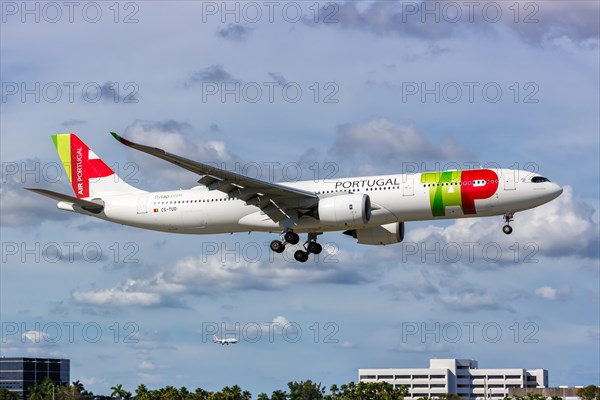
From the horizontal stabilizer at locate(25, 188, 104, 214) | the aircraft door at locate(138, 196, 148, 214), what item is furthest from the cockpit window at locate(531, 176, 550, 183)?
the horizontal stabilizer at locate(25, 188, 104, 214)

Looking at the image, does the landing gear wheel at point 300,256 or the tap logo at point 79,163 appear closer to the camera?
the landing gear wheel at point 300,256

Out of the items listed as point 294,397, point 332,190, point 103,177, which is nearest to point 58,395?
point 294,397

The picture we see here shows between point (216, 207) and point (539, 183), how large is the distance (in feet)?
65.5

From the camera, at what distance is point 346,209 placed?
6297 centimetres

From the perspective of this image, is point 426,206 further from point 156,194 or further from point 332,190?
point 156,194

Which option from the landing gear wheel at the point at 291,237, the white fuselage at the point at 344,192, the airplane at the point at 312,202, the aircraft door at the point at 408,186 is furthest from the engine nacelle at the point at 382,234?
the aircraft door at the point at 408,186

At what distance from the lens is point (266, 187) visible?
63938 mm

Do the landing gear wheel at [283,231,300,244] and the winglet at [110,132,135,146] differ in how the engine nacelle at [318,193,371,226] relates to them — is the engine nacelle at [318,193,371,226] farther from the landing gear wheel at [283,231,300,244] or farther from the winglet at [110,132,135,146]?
the winglet at [110,132,135,146]

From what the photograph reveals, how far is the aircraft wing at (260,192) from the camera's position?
62.8 metres

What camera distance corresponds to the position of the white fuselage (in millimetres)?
61938

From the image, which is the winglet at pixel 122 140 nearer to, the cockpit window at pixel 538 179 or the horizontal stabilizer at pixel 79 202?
the horizontal stabilizer at pixel 79 202

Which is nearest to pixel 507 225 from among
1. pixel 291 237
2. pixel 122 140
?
pixel 291 237

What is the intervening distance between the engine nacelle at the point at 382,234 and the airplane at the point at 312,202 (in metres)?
0.06

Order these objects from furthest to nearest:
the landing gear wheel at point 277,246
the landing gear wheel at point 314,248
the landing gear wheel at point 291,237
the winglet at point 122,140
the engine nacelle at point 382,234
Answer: the landing gear wheel at point 314,248
the engine nacelle at point 382,234
the landing gear wheel at point 277,246
the landing gear wheel at point 291,237
the winglet at point 122,140
